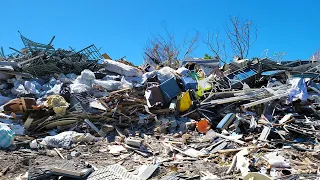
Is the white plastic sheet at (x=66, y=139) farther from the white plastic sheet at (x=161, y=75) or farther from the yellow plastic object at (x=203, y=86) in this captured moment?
the yellow plastic object at (x=203, y=86)

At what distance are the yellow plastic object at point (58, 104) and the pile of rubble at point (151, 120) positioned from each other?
0.09ft

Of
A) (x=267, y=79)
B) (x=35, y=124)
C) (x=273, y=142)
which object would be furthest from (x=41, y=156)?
(x=267, y=79)

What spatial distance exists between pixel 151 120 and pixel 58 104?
99.8 inches

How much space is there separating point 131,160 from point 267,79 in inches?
237

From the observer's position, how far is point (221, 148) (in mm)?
6293

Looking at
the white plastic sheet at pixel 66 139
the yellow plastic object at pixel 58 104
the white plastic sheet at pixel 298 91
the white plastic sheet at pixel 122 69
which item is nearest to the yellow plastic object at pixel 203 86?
the white plastic sheet at pixel 122 69

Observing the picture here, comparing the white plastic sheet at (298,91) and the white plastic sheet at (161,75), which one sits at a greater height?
the white plastic sheet at (161,75)

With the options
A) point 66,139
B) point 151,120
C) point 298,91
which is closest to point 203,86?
point 151,120

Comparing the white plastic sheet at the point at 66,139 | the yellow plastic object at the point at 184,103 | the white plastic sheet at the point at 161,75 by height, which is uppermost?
the white plastic sheet at the point at 161,75

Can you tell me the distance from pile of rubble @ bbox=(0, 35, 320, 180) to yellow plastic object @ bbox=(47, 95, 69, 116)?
28 millimetres

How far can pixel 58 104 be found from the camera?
7.53 meters

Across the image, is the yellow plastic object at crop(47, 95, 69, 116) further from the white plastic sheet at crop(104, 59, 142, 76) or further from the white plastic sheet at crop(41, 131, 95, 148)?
the white plastic sheet at crop(104, 59, 142, 76)

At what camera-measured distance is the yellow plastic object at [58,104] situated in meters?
7.42

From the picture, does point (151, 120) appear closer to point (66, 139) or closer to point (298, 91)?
point (66, 139)
